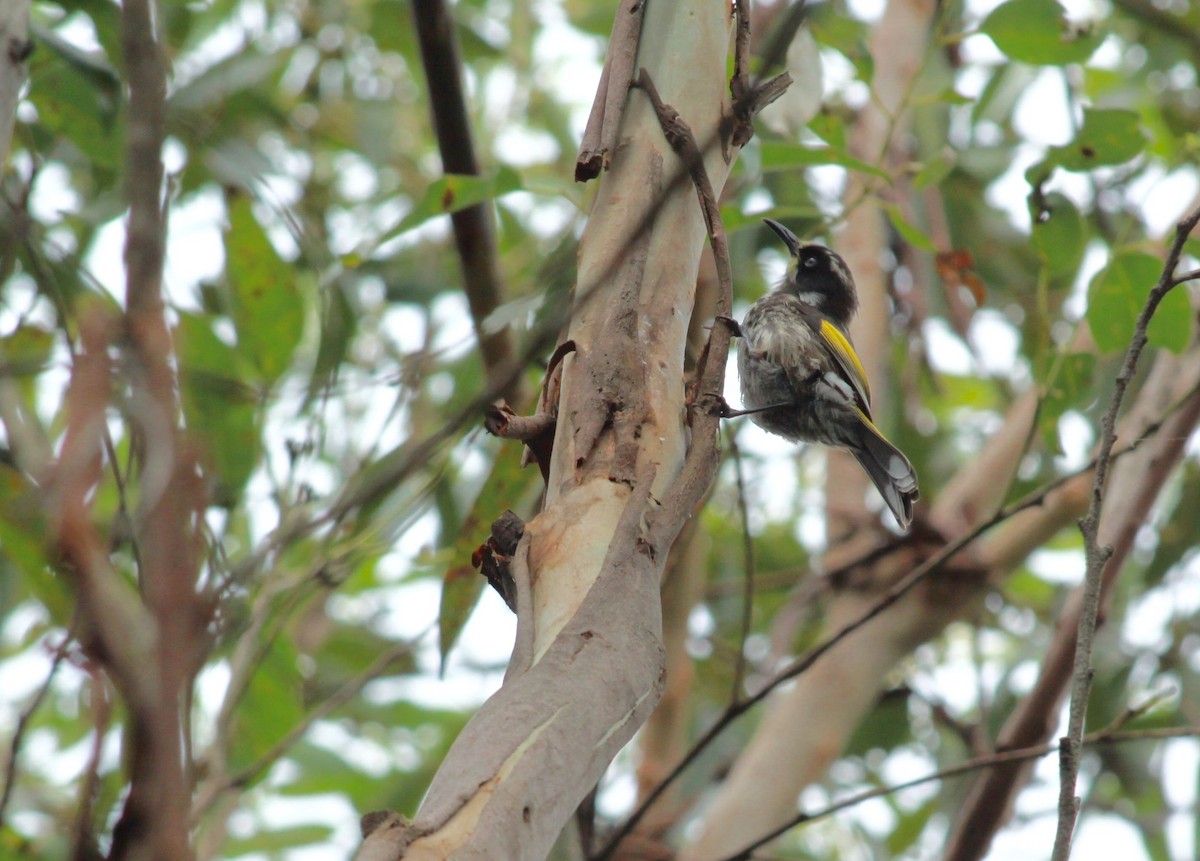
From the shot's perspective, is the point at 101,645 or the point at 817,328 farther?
the point at 817,328

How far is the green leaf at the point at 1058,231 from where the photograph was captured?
3271mm

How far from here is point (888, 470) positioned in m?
3.94

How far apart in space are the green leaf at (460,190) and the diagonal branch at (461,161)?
297 millimetres

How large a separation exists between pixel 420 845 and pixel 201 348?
2.87 meters

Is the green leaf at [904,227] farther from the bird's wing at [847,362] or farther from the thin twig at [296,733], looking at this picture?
the thin twig at [296,733]

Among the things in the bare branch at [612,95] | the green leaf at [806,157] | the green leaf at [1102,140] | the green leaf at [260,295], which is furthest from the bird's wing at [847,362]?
the bare branch at [612,95]

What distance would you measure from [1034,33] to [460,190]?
5.19ft

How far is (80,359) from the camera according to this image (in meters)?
1.06

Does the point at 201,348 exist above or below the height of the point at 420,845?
above

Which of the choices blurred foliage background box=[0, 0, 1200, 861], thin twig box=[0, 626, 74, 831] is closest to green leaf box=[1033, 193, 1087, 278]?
blurred foliage background box=[0, 0, 1200, 861]

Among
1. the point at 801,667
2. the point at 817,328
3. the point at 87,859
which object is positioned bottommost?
the point at 87,859

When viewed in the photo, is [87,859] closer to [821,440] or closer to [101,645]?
[101,645]

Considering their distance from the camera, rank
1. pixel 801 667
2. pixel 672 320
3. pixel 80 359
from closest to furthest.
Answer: pixel 80 359 → pixel 672 320 → pixel 801 667

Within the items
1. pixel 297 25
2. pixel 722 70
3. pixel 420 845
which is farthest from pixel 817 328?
pixel 420 845
